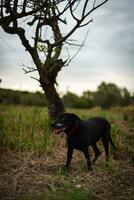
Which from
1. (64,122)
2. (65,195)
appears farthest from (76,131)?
(65,195)

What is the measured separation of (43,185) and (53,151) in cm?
250

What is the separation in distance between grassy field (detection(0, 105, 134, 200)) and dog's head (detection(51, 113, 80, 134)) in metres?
0.68

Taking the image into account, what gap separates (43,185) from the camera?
5.89 m

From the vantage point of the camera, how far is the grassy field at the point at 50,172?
556 cm

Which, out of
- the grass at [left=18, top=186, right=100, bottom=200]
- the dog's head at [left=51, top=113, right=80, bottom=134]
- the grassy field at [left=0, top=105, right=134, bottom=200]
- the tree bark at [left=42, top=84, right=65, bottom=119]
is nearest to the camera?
the grass at [left=18, top=186, right=100, bottom=200]

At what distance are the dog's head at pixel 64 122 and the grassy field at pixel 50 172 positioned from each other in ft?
Answer: 2.22

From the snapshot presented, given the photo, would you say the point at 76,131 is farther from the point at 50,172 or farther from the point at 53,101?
the point at 53,101

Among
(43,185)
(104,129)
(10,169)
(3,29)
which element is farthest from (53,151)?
(3,29)

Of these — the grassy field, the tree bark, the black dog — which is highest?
the tree bark

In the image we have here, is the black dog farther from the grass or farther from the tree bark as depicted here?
the tree bark

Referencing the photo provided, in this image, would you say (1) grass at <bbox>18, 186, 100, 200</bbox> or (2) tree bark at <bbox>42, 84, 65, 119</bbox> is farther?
(2) tree bark at <bbox>42, 84, 65, 119</bbox>

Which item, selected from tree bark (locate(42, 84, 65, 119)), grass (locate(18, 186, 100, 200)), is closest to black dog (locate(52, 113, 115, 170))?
grass (locate(18, 186, 100, 200))

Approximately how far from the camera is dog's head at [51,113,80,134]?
262 inches

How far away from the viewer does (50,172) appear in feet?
22.1
